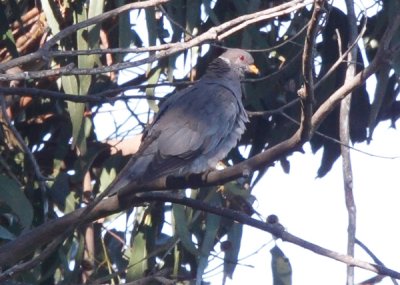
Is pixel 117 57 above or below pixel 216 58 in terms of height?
below

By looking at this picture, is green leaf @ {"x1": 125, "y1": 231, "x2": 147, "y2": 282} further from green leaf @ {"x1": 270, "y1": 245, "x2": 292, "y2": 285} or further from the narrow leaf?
green leaf @ {"x1": 270, "y1": 245, "x2": 292, "y2": 285}

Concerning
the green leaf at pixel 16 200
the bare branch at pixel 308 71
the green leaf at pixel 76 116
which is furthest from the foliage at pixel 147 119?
the bare branch at pixel 308 71

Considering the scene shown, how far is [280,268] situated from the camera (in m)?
4.25

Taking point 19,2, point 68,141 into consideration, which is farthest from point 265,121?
point 19,2

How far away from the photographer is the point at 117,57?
4.74m

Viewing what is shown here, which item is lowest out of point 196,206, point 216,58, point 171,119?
point 196,206

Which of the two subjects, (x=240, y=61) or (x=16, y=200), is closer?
(x=16, y=200)

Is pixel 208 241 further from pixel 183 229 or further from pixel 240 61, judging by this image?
pixel 240 61

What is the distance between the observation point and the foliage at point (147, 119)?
4.55m

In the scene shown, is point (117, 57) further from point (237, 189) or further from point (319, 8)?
point (319, 8)

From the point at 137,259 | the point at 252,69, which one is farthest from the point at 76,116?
the point at 252,69

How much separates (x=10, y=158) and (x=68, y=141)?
28 cm

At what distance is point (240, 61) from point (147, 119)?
1.84ft

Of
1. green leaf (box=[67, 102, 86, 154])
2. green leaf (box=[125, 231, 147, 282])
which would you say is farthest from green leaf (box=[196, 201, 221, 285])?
green leaf (box=[67, 102, 86, 154])
